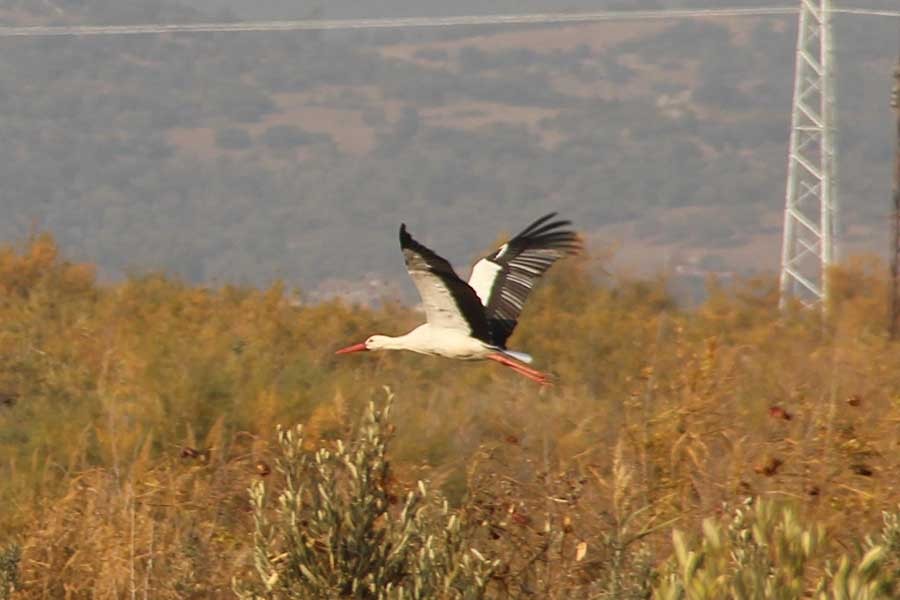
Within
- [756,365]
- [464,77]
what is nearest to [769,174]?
[464,77]

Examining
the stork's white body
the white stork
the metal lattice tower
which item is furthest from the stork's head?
the metal lattice tower

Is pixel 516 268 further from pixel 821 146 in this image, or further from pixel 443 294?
pixel 821 146

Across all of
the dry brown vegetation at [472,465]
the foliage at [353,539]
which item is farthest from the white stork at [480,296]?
the foliage at [353,539]

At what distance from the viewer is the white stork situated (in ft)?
31.5

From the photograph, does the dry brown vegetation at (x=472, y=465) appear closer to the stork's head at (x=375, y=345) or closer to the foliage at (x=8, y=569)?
the foliage at (x=8, y=569)

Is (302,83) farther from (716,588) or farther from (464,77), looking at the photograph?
(716,588)

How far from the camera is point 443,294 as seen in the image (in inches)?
390

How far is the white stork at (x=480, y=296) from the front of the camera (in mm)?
9602

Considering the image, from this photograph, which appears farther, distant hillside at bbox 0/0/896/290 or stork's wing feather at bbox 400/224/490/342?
distant hillside at bbox 0/0/896/290

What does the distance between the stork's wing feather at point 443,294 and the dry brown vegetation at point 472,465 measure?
1.70 ft

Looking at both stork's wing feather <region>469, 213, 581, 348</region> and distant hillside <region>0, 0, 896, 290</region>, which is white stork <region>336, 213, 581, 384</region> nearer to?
stork's wing feather <region>469, 213, 581, 348</region>

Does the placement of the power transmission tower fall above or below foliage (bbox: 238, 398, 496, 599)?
above

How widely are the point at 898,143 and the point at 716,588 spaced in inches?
596

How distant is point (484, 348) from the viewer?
33.6 feet
